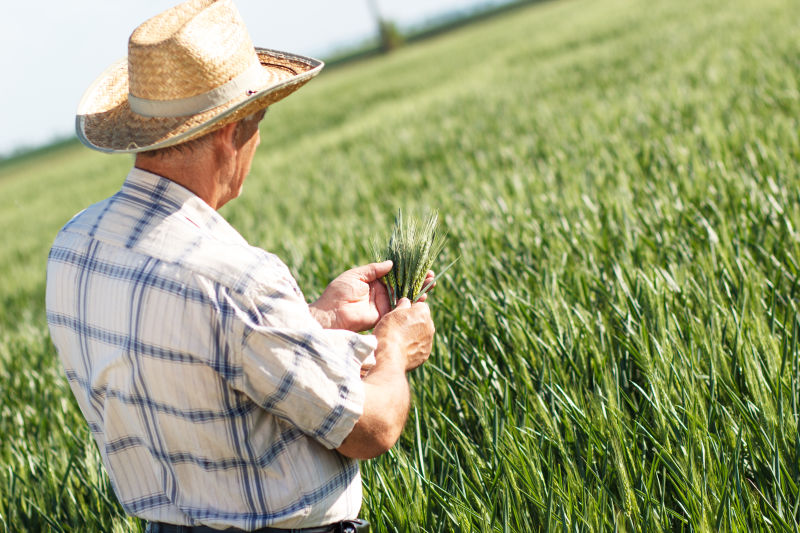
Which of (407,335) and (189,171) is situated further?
(407,335)

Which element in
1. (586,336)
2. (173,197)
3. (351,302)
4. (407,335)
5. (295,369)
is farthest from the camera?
(586,336)

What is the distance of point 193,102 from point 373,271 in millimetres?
540

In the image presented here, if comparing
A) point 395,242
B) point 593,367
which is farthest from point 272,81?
point 593,367

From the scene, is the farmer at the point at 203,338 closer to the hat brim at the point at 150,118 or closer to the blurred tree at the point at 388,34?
the hat brim at the point at 150,118

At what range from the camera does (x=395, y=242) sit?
1.61 m

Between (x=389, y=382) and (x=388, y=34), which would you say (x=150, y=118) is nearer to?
(x=389, y=382)

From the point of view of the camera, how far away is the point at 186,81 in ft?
3.92

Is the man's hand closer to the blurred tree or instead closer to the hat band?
the hat band

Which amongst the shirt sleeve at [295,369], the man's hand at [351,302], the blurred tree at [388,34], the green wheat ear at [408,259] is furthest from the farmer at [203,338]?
the blurred tree at [388,34]

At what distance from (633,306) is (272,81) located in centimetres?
124

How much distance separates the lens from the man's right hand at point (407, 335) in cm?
129

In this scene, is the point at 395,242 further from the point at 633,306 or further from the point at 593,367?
the point at 633,306

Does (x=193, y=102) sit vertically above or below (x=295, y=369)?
above

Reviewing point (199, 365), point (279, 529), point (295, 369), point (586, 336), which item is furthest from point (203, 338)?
point (586, 336)
